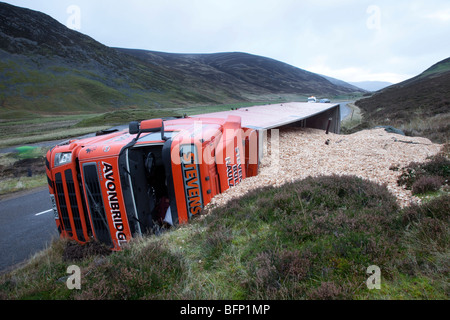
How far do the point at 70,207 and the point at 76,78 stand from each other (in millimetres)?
78377

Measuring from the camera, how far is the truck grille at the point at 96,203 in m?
4.61

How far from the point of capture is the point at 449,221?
3172 mm

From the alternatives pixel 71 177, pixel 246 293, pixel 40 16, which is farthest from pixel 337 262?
pixel 40 16

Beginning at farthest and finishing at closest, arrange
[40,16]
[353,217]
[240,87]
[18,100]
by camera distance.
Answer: [240,87] → [40,16] → [18,100] → [353,217]

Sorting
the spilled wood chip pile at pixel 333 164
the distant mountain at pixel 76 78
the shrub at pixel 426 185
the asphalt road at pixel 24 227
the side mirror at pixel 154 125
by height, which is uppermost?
the distant mountain at pixel 76 78

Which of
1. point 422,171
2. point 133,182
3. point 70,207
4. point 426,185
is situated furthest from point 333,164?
point 70,207

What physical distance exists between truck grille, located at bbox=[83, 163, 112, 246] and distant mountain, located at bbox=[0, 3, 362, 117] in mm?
59529

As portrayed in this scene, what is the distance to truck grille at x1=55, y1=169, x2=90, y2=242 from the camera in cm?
485

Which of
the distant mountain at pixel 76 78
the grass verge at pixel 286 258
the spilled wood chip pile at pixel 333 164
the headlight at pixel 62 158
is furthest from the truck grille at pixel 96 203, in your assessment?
the distant mountain at pixel 76 78

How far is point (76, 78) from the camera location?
70.2 metres

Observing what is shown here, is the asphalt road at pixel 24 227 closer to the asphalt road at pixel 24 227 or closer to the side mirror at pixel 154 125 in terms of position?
the asphalt road at pixel 24 227

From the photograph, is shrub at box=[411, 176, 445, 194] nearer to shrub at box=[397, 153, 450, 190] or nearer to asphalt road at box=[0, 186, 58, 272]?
shrub at box=[397, 153, 450, 190]
